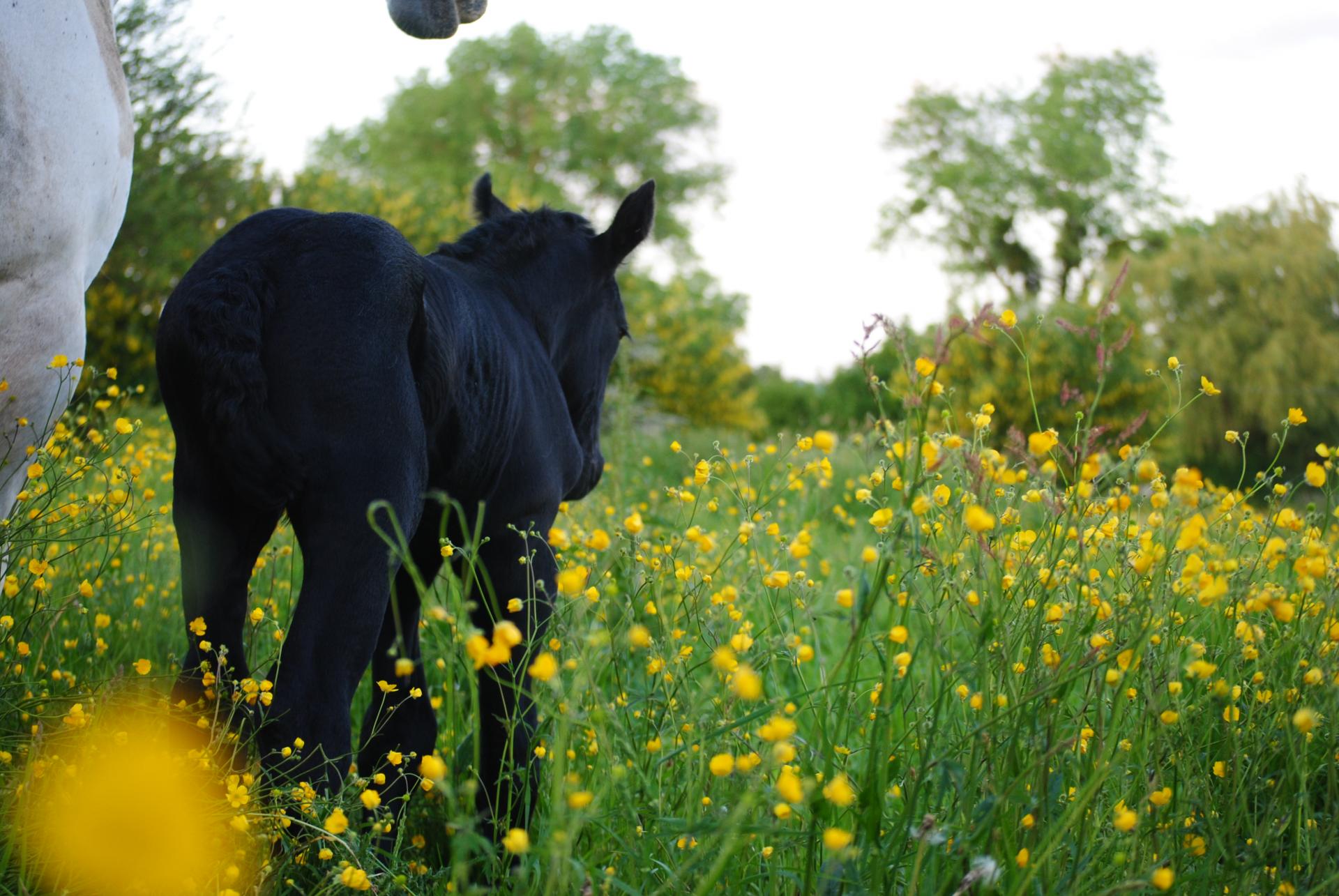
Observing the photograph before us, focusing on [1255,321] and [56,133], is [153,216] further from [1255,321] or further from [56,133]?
[1255,321]

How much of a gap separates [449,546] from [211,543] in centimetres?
80

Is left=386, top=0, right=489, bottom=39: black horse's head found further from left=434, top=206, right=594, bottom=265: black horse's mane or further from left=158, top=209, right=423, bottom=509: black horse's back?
left=158, top=209, right=423, bottom=509: black horse's back

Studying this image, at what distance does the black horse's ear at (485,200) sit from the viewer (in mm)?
3861

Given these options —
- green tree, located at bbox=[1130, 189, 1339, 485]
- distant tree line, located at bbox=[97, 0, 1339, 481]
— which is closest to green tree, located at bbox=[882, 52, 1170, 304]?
distant tree line, located at bbox=[97, 0, 1339, 481]

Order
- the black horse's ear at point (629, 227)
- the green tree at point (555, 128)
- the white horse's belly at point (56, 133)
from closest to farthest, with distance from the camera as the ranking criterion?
the white horse's belly at point (56, 133)
the black horse's ear at point (629, 227)
the green tree at point (555, 128)

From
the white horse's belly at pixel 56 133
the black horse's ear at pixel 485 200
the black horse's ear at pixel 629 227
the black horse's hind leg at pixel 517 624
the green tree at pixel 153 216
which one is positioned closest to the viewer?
the white horse's belly at pixel 56 133

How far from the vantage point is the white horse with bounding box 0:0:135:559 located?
2.16 meters

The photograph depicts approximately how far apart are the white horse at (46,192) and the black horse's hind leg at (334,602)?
29.8 inches

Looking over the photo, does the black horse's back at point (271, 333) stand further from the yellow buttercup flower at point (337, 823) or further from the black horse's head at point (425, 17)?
the black horse's head at point (425, 17)

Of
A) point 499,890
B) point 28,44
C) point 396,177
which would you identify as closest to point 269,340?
point 28,44

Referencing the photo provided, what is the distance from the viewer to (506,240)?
10.8ft

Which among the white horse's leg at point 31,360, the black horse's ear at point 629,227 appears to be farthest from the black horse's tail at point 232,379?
the black horse's ear at point 629,227

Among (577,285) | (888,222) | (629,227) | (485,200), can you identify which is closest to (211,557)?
(577,285)

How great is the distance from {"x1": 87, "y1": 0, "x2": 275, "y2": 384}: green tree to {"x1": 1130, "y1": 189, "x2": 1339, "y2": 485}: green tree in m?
20.5
